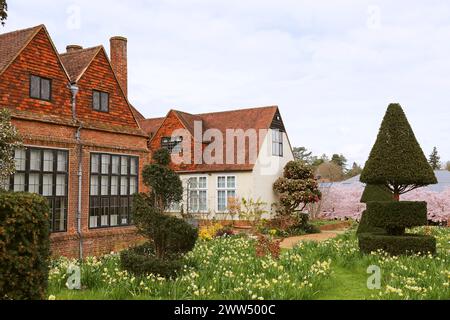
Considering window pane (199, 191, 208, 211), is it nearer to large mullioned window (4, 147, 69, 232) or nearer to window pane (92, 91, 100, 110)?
window pane (92, 91, 100, 110)

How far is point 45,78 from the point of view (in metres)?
17.3

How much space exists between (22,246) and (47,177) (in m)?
10.6

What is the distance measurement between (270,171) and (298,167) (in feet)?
8.05

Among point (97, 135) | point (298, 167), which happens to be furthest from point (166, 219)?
point (298, 167)

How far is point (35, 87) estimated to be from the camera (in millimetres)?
16906

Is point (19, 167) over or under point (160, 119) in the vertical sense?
under

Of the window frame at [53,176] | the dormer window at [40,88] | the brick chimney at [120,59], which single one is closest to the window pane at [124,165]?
the window frame at [53,176]

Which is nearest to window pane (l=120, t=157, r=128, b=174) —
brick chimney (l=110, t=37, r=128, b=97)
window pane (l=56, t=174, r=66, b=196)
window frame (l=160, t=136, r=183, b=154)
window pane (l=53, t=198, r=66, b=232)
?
window pane (l=56, t=174, r=66, b=196)

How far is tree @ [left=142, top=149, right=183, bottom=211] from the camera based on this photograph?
11.4 metres

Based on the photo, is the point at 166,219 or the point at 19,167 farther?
the point at 19,167

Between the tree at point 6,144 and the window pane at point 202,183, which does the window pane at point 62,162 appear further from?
the window pane at point 202,183

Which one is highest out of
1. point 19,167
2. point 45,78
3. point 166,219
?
point 45,78
